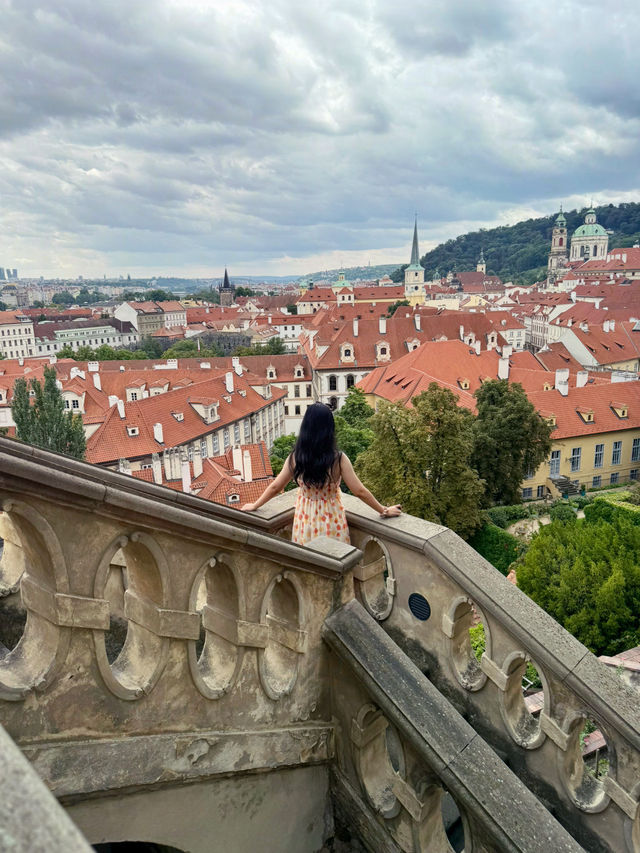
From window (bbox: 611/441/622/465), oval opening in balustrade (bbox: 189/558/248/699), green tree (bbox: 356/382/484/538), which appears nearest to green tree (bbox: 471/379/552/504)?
green tree (bbox: 356/382/484/538)

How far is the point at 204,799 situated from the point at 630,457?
38.3 m

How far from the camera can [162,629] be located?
3.01 metres

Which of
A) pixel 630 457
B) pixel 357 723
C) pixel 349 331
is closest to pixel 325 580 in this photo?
pixel 357 723

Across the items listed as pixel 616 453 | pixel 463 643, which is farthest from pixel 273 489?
pixel 616 453

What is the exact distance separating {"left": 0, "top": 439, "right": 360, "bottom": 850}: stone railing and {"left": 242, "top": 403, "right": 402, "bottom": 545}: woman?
486 millimetres

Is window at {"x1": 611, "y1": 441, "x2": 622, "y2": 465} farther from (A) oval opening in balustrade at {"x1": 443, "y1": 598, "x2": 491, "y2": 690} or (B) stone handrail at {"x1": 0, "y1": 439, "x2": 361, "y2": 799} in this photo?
(B) stone handrail at {"x1": 0, "y1": 439, "x2": 361, "y2": 799}

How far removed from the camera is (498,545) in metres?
25.6

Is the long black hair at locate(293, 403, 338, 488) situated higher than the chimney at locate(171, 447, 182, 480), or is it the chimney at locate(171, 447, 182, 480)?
the long black hair at locate(293, 403, 338, 488)

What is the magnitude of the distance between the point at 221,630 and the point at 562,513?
26470 mm

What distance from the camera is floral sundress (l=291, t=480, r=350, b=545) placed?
4559 millimetres

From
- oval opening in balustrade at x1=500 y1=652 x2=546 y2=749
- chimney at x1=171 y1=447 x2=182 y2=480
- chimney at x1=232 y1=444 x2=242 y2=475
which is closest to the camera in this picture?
oval opening in balustrade at x1=500 y1=652 x2=546 y2=749

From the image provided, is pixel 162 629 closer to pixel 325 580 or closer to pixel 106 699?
pixel 106 699

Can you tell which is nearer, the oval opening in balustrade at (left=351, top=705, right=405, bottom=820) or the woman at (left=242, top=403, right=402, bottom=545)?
the oval opening in balustrade at (left=351, top=705, right=405, bottom=820)

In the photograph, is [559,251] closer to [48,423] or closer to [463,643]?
[48,423]
